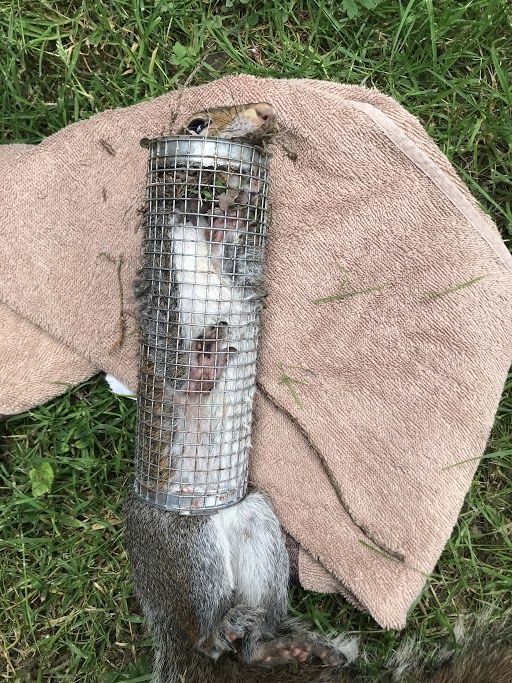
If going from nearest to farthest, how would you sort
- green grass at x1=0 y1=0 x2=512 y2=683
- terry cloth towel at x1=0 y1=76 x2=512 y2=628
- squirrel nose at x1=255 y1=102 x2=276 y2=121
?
squirrel nose at x1=255 y1=102 x2=276 y2=121
terry cloth towel at x1=0 y1=76 x2=512 y2=628
green grass at x1=0 y1=0 x2=512 y2=683

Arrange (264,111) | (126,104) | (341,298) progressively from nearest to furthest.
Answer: (264,111)
(341,298)
(126,104)

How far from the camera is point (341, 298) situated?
195cm

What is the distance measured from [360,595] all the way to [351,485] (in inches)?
12.8

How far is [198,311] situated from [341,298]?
0.48 metres

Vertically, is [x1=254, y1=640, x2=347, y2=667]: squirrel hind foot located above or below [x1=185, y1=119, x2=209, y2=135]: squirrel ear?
below

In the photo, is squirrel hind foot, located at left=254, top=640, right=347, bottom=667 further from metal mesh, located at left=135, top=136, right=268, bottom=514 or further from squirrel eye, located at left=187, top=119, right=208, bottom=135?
squirrel eye, located at left=187, top=119, right=208, bottom=135

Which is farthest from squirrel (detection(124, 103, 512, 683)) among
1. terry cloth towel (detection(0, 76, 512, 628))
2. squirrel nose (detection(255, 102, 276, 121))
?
terry cloth towel (detection(0, 76, 512, 628))

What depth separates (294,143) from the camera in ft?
6.29

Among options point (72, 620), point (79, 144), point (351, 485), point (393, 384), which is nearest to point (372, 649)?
point (351, 485)

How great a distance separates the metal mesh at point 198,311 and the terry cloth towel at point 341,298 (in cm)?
22

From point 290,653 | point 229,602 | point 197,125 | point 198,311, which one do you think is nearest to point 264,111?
point 197,125

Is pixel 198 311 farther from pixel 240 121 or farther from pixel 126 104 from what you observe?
pixel 126 104

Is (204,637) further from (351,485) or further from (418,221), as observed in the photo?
(418,221)

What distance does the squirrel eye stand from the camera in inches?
67.1
